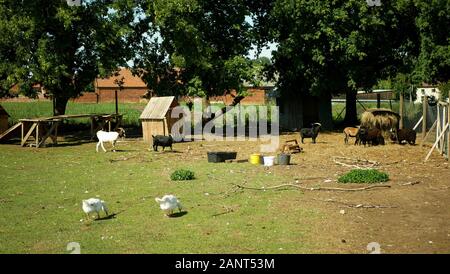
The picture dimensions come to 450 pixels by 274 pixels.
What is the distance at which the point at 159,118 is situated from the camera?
26203mm

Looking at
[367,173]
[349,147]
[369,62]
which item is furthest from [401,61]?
[367,173]

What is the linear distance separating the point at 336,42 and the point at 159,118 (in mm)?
10896

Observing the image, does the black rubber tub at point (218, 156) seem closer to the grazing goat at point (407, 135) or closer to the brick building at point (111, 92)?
the grazing goat at point (407, 135)

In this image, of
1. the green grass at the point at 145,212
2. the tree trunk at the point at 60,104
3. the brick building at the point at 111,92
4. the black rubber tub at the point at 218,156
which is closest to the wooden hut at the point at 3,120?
→ the tree trunk at the point at 60,104

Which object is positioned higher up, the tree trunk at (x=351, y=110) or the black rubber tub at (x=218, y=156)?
the tree trunk at (x=351, y=110)

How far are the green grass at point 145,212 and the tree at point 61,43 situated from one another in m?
9.69

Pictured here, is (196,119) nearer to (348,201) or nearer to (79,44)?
(79,44)

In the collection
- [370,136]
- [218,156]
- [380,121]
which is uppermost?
[380,121]

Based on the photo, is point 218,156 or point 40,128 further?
point 40,128

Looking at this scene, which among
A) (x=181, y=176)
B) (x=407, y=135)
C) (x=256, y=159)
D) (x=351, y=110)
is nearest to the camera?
(x=181, y=176)

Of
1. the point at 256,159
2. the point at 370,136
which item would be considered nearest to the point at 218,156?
the point at 256,159

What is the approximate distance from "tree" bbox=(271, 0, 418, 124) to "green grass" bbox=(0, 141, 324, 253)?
43.2ft

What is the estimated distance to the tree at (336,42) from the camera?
28.1 metres

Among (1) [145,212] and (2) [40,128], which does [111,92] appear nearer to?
(2) [40,128]
